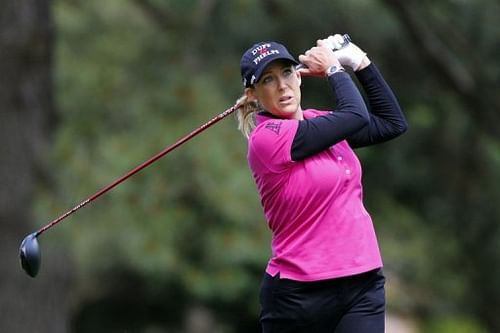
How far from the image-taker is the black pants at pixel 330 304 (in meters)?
4.81

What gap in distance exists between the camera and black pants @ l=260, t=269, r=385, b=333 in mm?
4812

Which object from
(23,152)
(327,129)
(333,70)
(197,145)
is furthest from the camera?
(197,145)

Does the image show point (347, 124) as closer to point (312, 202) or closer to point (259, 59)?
point (312, 202)

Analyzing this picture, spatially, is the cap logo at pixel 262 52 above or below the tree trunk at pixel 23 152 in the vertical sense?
below

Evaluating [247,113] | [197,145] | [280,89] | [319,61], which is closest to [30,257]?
[247,113]

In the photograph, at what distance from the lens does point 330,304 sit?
482cm

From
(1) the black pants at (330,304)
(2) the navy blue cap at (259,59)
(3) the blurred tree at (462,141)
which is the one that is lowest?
(1) the black pants at (330,304)

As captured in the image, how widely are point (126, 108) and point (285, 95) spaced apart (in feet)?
30.7

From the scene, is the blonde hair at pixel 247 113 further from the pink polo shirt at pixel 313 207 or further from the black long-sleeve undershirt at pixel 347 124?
the black long-sleeve undershirt at pixel 347 124

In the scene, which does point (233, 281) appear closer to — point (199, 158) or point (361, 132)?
point (199, 158)

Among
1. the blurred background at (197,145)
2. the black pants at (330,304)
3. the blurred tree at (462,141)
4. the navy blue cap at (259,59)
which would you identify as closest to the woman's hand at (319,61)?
the navy blue cap at (259,59)

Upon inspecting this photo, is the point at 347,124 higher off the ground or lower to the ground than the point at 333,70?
lower

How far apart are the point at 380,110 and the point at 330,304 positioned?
896 mm

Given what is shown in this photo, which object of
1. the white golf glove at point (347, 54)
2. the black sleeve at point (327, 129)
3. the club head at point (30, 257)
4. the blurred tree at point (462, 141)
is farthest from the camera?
the blurred tree at point (462, 141)
